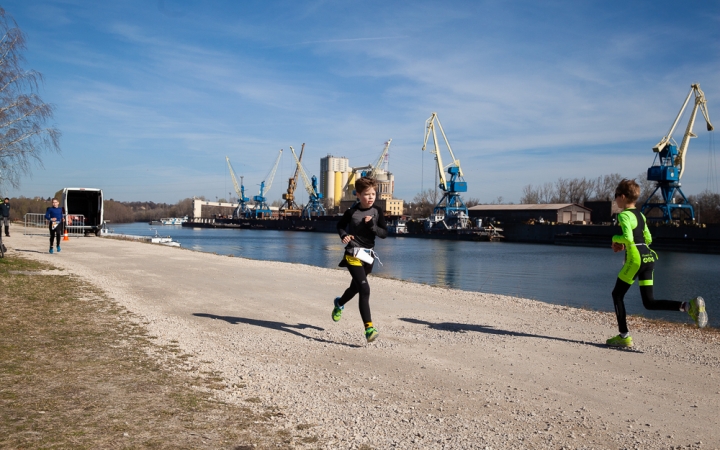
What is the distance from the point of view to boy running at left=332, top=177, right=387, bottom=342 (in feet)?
20.1

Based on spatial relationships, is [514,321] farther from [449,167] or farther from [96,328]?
[449,167]

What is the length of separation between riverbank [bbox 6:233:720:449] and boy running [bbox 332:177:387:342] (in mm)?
489

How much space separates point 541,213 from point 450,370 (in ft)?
312

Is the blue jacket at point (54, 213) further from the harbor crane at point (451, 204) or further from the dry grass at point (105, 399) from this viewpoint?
the harbor crane at point (451, 204)

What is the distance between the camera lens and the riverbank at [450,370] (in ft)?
11.8

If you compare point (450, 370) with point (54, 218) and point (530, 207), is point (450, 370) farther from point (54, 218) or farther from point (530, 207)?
point (530, 207)

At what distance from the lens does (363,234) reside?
245 inches

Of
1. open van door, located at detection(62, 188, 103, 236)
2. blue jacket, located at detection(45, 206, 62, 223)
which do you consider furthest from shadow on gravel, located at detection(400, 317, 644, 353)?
open van door, located at detection(62, 188, 103, 236)

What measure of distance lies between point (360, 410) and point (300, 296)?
6.27 m

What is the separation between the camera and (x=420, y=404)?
4.06 metres

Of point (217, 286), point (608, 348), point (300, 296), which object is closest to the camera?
point (608, 348)

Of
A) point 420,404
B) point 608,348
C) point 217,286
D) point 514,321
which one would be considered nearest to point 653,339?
point 608,348

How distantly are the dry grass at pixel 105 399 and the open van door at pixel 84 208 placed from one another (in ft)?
88.6

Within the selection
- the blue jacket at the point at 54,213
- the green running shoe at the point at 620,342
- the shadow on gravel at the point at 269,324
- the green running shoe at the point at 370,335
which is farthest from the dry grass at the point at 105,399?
the blue jacket at the point at 54,213
